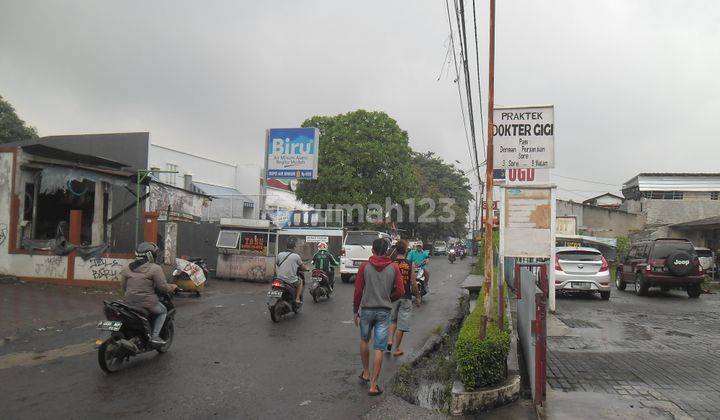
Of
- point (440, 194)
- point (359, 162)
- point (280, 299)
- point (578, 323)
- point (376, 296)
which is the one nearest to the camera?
point (376, 296)

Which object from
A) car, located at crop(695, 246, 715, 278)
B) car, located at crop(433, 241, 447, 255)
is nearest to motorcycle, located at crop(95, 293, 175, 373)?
car, located at crop(695, 246, 715, 278)

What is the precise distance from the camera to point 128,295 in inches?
278

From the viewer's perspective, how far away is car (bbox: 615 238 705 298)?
15562mm

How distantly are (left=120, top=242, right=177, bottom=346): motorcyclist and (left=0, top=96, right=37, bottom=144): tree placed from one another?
3037cm

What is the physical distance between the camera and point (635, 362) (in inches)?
279

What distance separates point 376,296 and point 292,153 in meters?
21.3

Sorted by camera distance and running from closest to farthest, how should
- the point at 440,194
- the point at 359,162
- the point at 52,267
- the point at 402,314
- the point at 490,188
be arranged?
the point at 490,188, the point at 402,314, the point at 52,267, the point at 359,162, the point at 440,194

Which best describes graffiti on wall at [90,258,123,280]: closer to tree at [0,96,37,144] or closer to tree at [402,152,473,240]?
tree at [0,96,37,144]

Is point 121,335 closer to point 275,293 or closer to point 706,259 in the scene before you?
point 275,293

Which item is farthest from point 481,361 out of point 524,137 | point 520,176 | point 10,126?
point 10,126

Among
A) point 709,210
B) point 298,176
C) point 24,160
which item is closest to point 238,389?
point 24,160

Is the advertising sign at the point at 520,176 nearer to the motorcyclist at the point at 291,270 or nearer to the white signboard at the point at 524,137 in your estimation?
the white signboard at the point at 524,137

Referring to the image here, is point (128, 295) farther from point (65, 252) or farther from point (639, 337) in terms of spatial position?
point (65, 252)

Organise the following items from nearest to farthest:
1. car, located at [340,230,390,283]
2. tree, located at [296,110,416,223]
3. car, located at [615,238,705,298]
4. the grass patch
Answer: the grass patch, car, located at [615,238,705,298], car, located at [340,230,390,283], tree, located at [296,110,416,223]
